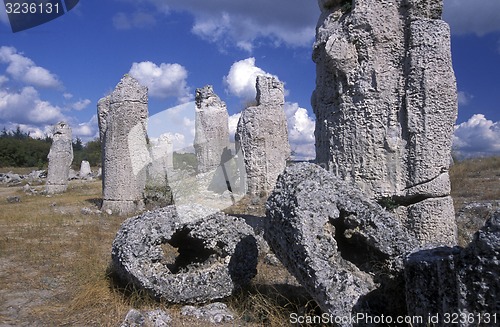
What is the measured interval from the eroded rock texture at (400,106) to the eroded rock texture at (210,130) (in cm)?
970

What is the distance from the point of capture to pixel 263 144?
11273mm

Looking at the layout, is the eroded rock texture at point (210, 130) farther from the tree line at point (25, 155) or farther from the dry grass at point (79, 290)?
the tree line at point (25, 155)

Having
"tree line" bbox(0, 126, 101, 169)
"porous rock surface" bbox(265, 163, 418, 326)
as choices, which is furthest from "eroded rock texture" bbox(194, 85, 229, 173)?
"tree line" bbox(0, 126, 101, 169)

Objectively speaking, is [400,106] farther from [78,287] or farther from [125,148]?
[125,148]

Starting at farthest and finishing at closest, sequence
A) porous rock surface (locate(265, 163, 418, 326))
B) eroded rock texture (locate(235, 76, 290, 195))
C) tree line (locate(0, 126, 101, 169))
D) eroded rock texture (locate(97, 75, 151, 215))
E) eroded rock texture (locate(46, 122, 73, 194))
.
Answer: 1. tree line (locate(0, 126, 101, 169))
2. eroded rock texture (locate(46, 122, 73, 194))
3. eroded rock texture (locate(235, 76, 290, 195))
4. eroded rock texture (locate(97, 75, 151, 215))
5. porous rock surface (locate(265, 163, 418, 326))

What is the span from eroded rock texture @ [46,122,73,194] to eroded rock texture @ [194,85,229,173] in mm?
5081

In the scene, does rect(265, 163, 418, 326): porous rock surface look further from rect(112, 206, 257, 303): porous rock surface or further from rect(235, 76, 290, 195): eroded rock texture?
rect(235, 76, 290, 195): eroded rock texture

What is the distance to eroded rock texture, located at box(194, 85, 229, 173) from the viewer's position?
13823 mm

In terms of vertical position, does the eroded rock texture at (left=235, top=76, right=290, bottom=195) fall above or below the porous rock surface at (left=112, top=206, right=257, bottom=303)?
above

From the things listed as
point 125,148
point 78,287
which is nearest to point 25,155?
point 125,148

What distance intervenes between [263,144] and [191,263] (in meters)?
7.31

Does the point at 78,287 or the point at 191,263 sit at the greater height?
the point at 191,263

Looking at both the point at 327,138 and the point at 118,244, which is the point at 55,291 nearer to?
the point at 118,244

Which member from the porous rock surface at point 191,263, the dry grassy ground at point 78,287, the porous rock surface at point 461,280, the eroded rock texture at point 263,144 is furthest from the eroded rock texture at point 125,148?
the porous rock surface at point 461,280
